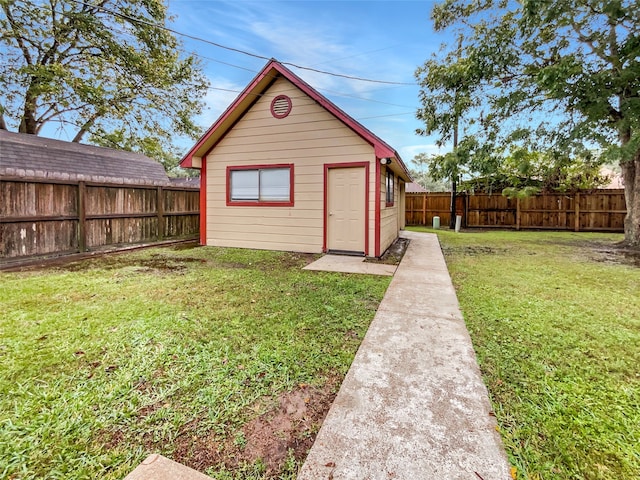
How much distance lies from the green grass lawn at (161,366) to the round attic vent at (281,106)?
4.85 metres

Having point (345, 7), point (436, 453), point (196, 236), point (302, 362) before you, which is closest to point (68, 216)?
point (196, 236)

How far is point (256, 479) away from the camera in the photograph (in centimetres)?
151

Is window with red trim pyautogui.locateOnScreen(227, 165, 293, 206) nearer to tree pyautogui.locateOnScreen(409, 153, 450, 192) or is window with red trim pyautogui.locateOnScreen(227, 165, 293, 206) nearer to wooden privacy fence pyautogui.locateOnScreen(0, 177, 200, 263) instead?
wooden privacy fence pyautogui.locateOnScreen(0, 177, 200, 263)

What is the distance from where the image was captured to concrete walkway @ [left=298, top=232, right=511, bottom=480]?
1.57 m

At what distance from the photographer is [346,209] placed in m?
7.73

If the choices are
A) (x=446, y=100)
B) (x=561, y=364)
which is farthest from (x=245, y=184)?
(x=446, y=100)

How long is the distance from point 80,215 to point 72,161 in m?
5.97

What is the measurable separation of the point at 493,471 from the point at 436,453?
0.26 m

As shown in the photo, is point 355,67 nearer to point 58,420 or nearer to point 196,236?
point 196,236

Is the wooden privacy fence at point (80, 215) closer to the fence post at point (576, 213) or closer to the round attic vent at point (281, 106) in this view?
the round attic vent at point (281, 106)

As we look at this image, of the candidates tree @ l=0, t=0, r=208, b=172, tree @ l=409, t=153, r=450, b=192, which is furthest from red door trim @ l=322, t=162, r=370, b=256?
tree @ l=409, t=153, r=450, b=192

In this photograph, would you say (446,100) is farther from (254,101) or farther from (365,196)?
(254,101)

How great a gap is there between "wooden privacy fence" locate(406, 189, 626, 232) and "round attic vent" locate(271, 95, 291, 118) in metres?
11.8

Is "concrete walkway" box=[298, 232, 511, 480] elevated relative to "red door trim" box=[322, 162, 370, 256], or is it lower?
lower
